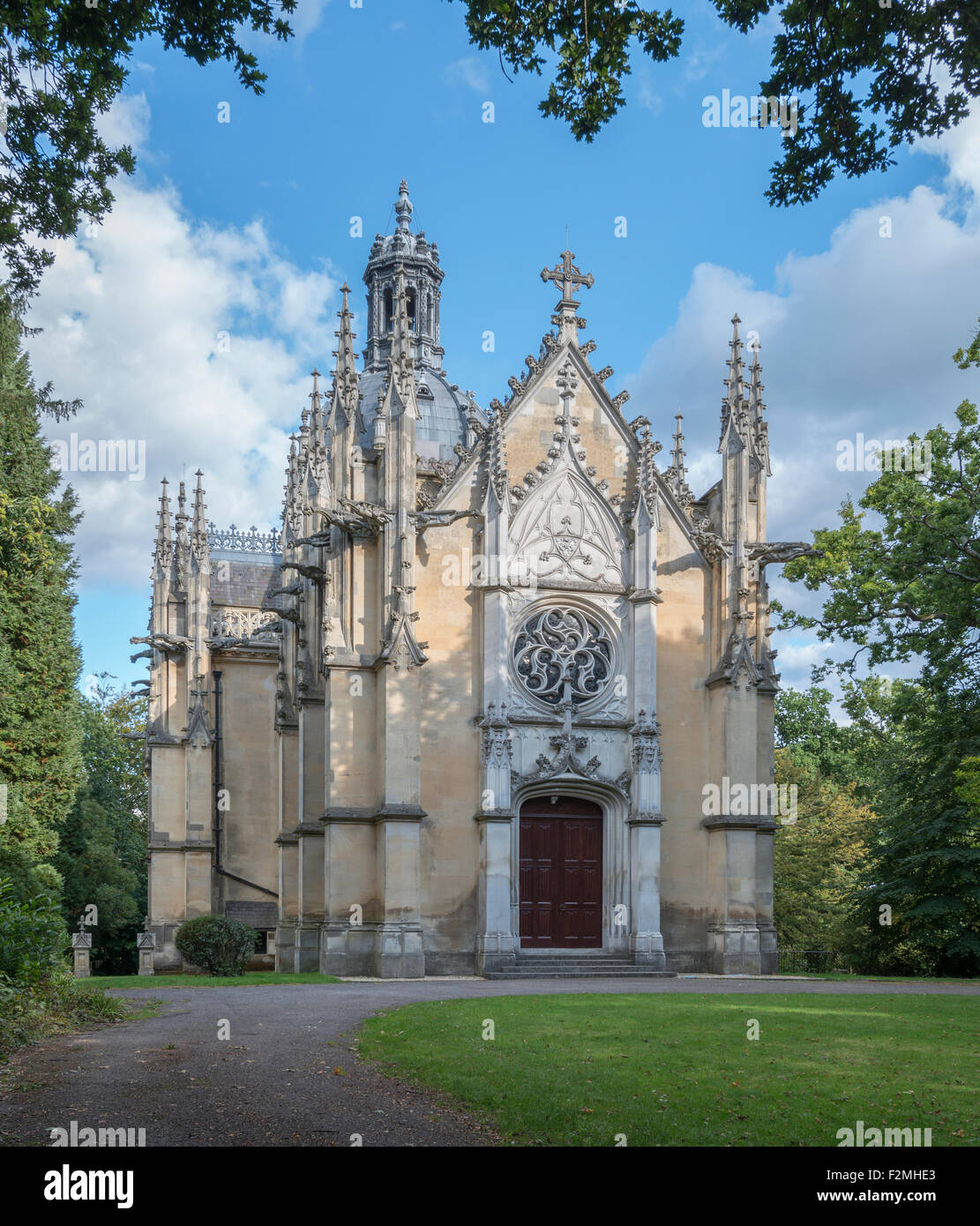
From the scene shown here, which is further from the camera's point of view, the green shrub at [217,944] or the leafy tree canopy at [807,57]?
the green shrub at [217,944]

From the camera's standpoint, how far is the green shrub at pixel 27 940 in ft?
45.2

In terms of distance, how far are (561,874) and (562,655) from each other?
506cm

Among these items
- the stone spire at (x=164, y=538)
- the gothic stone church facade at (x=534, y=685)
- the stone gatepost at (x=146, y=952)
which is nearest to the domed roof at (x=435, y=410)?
the stone spire at (x=164, y=538)

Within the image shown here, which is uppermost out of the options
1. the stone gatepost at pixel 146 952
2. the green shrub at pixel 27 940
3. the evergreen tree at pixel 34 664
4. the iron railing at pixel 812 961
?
the evergreen tree at pixel 34 664

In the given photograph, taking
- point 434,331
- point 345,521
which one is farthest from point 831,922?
point 434,331

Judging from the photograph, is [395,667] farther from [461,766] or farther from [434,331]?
[434,331]

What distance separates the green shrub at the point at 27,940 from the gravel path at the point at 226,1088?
1.08m

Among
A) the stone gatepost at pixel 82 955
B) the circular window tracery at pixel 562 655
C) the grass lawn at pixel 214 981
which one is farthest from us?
the stone gatepost at pixel 82 955

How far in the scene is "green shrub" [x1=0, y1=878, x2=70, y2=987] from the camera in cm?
1378

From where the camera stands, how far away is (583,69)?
998 cm

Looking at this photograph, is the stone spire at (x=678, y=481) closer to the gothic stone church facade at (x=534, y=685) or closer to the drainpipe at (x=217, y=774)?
the gothic stone church facade at (x=534, y=685)

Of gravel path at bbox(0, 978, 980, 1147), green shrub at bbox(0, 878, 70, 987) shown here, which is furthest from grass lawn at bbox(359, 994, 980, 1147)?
→ green shrub at bbox(0, 878, 70, 987)

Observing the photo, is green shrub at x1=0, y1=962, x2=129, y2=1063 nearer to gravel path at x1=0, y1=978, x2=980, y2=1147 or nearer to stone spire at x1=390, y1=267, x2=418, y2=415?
gravel path at x1=0, y1=978, x2=980, y2=1147
